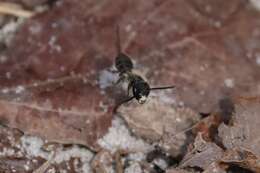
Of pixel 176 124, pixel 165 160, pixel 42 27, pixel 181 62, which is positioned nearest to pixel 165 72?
pixel 181 62

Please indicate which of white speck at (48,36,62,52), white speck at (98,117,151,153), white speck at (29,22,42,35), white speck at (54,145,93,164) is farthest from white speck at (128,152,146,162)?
white speck at (29,22,42,35)

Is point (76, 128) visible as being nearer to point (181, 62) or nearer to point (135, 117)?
point (135, 117)

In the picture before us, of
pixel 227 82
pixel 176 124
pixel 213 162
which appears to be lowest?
pixel 213 162

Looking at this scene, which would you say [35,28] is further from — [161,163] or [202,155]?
[202,155]

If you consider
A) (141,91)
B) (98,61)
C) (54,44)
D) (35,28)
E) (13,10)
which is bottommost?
(141,91)

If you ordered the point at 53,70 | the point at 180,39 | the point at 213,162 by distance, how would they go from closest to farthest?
the point at 213,162, the point at 53,70, the point at 180,39

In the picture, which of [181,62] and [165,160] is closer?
[165,160]

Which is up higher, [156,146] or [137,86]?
[137,86]

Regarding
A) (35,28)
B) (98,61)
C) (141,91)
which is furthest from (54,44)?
(141,91)
